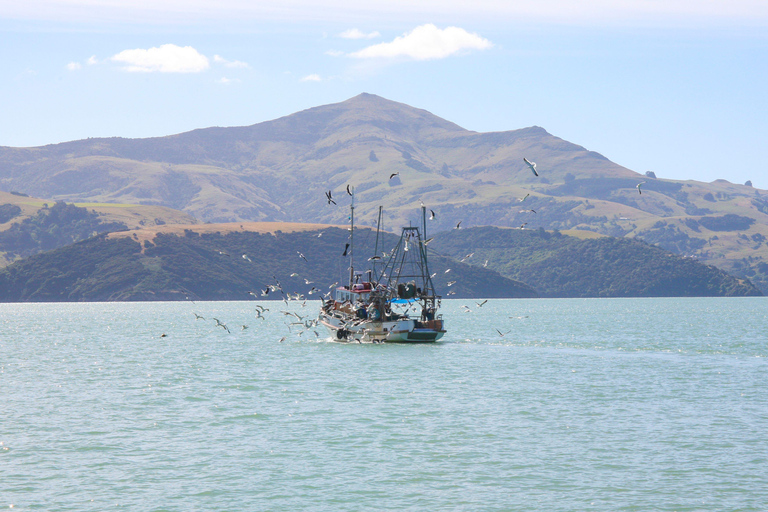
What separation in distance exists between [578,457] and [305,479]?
1060 cm

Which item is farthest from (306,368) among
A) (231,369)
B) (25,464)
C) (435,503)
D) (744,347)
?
(744,347)

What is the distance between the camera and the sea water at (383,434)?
27.0 m

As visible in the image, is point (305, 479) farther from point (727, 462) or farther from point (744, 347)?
point (744, 347)

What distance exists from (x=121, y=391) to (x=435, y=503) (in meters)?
30.6

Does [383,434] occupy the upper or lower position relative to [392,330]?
lower

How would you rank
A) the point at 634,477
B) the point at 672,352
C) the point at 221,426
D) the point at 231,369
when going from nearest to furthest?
1. the point at 634,477
2. the point at 221,426
3. the point at 231,369
4. the point at 672,352

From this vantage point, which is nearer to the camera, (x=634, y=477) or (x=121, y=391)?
(x=634, y=477)

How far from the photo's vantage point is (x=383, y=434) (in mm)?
37062

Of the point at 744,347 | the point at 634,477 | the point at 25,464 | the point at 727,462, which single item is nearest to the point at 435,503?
the point at 634,477

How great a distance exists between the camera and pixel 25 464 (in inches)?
1200

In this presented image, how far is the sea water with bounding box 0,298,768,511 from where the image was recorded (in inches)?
1064

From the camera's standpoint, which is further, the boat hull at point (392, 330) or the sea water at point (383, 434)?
the boat hull at point (392, 330)

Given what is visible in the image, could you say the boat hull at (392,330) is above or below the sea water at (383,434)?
above

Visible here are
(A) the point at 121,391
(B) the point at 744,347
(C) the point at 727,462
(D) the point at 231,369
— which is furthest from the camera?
(B) the point at 744,347
